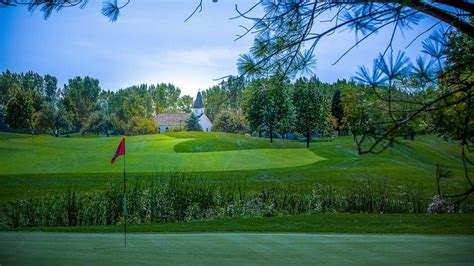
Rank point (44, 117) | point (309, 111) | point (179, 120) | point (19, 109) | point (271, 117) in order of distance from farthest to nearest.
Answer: point (179, 120) → point (271, 117) → point (309, 111) → point (44, 117) → point (19, 109)

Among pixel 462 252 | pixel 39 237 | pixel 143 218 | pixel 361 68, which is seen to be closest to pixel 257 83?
pixel 361 68

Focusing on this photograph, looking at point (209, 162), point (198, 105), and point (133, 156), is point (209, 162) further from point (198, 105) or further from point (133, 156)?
point (133, 156)

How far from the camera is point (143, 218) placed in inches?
224

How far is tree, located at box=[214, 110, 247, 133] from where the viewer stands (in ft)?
36.1

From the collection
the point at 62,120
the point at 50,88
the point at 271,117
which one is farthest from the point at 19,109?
the point at 271,117

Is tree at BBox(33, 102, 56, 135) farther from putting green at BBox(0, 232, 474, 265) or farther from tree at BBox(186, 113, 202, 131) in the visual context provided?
tree at BBox(186, 113, 202, 131)

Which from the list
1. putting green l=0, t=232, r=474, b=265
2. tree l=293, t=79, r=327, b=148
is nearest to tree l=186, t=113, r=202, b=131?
tree l=293, t=79, r=327, b=148

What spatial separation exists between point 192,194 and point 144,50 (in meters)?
2.60

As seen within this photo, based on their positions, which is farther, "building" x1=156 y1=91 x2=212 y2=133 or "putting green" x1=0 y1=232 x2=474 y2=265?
"building" x1=156 y1=91 x2=212 y2=133

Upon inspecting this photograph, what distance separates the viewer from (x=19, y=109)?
729 cm

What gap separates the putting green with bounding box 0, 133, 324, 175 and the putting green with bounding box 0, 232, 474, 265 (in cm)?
536

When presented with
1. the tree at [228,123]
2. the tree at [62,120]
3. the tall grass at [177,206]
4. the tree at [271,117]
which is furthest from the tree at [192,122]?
the tall grass at [177,206]

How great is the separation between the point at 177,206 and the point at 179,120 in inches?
362

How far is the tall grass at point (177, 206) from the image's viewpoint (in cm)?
545
